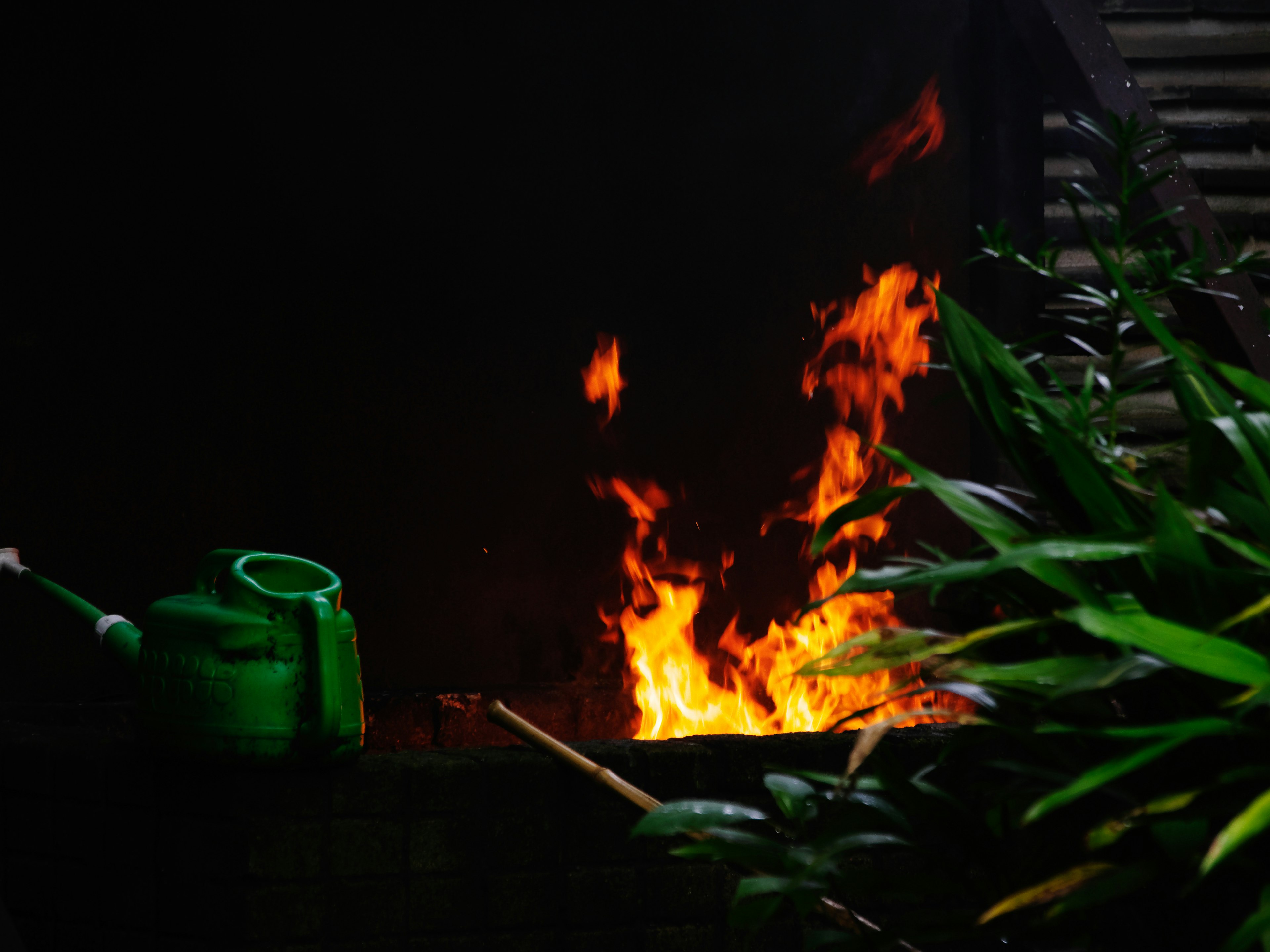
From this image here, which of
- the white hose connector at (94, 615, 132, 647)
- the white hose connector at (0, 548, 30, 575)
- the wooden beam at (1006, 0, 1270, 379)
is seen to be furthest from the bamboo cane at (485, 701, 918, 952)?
the wooden beam at (1006, 0, 1270, 379)

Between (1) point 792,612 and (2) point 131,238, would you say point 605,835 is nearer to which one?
(1) point 792,612

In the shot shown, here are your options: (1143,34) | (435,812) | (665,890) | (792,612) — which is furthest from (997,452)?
(435,812)

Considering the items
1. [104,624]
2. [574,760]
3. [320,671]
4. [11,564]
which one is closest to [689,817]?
[574,760]

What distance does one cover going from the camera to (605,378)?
4.11m

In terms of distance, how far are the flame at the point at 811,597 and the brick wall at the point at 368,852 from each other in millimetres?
1170

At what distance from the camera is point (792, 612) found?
13.5ft

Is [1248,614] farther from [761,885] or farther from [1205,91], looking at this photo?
[1205,91]

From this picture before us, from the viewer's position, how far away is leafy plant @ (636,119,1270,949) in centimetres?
101

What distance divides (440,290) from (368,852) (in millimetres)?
2283

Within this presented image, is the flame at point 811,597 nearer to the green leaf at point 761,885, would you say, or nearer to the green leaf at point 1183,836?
the green leaf at point 761,885

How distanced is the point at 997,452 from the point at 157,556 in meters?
3.01

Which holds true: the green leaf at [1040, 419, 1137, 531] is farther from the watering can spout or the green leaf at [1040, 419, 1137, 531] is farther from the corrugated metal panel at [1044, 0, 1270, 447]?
the corrugated metal panel at [1044, 0, 1270, 447]

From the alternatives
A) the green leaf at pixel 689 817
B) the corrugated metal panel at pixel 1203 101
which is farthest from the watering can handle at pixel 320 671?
the corrugated metal panel at pixel 1203 101

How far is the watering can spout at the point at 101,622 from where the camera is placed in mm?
2457
